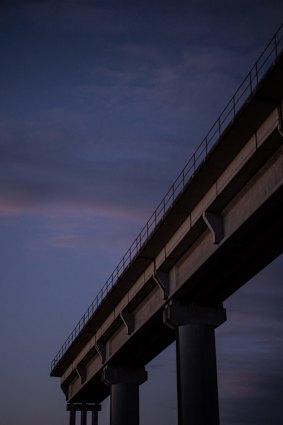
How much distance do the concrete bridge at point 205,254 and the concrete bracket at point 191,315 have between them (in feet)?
0.16

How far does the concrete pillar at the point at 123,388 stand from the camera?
4366cm

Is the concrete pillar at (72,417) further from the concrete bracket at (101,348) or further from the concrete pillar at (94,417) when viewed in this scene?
the concrete bracket at (101,348)

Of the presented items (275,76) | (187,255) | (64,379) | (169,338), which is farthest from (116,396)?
(275,76)

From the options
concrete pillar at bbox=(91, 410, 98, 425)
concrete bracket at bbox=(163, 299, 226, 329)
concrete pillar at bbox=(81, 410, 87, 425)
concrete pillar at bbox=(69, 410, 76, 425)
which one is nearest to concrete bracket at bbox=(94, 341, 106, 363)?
concrete bracket at bbox=(163, 299, 226, 329)

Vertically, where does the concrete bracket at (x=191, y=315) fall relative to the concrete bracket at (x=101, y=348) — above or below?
below

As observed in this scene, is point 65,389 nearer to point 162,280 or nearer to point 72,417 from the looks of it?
point 72,417

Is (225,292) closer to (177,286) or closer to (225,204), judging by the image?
(177,286)

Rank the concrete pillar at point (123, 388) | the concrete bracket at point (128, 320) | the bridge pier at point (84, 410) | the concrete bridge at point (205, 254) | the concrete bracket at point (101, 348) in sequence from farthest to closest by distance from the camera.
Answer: the bridge pier at point (84, 410) < the concrete bracket at point (101, 348) < the concrete pillar at point (123, 388) < the concrete bracket at point (128, 320) < the concrete bridge at point (205, 254)

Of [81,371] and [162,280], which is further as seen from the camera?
[81,371]

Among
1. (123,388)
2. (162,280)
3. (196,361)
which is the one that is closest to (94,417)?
(123,388)

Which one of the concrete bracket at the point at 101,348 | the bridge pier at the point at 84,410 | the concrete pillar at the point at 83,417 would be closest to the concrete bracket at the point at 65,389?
the bridge pier at the point at 84,410

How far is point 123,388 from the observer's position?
4441 centimetres

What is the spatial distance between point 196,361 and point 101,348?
16443 millimetres

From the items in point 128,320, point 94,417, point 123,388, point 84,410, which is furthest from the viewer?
point 94,417
